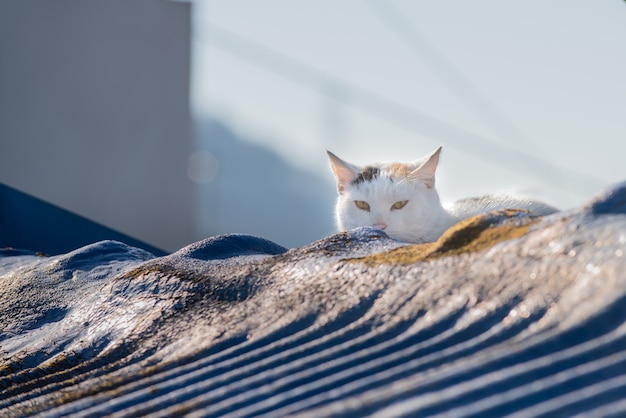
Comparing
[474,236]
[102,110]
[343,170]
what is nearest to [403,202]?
[343,170]

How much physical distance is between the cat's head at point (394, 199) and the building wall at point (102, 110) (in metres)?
3.09

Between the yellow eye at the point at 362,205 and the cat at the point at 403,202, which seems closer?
the cat at the point at 403,202

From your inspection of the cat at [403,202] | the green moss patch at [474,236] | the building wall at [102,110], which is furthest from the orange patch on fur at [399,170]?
the building wall at [102,110]

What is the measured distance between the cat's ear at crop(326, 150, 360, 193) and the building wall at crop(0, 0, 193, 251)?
119 inches

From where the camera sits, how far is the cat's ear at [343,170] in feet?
9.10

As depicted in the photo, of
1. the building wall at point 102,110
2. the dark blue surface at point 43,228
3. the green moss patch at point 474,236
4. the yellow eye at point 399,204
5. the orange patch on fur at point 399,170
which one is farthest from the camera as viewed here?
the building wall at point 102,110

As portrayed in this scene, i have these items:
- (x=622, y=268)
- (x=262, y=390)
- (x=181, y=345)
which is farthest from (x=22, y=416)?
(x=622, y=268)

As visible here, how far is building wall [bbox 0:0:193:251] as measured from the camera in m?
5.24

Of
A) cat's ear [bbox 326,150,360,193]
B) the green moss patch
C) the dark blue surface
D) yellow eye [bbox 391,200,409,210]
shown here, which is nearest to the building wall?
the dark blue surface

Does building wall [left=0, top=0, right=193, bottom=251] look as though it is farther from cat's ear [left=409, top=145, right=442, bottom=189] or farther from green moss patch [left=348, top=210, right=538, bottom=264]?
green moss patch [left=348, top=210, right=538, bottom=264]

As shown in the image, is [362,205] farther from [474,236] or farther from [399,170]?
[474,236]

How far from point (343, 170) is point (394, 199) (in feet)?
0.89

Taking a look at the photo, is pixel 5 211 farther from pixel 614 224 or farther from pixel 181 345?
pixel 614 224

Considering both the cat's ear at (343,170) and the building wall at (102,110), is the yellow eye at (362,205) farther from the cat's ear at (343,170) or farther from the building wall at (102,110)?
the building wall at (102,110)
